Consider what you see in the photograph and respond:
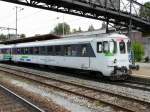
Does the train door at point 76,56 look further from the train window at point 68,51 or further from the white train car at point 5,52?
the white train car at point 5,52

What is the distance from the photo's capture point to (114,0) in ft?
96.1

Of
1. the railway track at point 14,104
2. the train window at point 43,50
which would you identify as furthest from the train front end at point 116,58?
the train window at point 43,50

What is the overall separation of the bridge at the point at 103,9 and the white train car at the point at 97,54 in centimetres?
287

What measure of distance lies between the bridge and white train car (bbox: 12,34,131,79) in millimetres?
2872

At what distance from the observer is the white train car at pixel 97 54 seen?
18406 millimetres

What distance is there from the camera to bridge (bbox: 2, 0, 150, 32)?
23766 millimetres

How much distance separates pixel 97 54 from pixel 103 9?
29.0 feet

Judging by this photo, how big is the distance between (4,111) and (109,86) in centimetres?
771

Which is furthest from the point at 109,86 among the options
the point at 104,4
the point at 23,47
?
the point at 23,47

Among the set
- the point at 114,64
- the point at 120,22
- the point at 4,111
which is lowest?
the point at 4,111

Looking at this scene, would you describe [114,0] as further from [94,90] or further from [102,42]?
[94,90]

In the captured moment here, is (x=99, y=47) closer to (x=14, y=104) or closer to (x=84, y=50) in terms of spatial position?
(x=84, y=50)

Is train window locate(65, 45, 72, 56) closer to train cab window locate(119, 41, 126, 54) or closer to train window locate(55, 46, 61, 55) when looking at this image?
train window locate(55, 46, 61, 55)

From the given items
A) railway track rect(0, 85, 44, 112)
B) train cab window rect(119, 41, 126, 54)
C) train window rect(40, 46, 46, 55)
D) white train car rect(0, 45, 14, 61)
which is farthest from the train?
white train car rect(0, 45, 14, 61)
